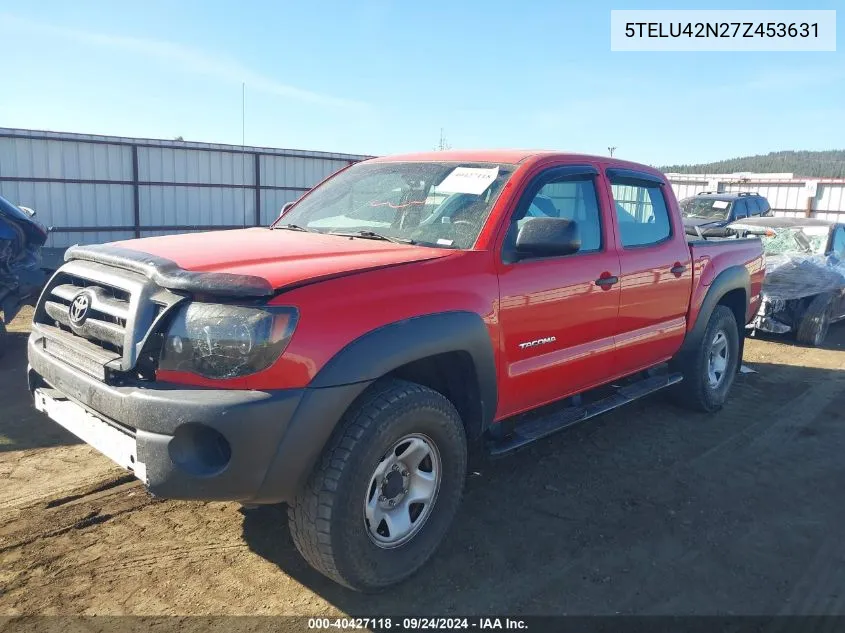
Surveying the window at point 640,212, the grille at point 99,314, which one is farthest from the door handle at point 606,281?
the grille at point 99,314

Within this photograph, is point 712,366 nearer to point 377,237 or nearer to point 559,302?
point 559,302

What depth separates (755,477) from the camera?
14.1ft

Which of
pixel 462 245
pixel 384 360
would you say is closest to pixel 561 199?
pixel 462 245

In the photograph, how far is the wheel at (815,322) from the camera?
334 inches

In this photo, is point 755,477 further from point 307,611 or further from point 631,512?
point 307,611

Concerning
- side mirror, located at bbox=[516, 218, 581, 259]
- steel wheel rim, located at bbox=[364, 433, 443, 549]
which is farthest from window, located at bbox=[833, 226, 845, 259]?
steel wheel rim, located at bbox=[364, 433, 443, 549]

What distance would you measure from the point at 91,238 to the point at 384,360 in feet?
43.9

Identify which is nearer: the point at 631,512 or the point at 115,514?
the point at 115,514

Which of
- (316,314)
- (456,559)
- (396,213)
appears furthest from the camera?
(396,213)

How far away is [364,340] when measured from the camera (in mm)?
2662

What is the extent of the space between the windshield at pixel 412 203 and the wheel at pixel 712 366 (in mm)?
2545

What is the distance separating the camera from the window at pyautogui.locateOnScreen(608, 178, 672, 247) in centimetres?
430

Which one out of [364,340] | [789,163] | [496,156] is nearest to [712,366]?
[496,156]

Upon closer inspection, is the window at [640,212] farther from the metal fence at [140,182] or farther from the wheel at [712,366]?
the metal fence at [140,182]
